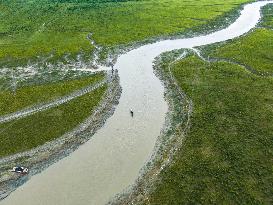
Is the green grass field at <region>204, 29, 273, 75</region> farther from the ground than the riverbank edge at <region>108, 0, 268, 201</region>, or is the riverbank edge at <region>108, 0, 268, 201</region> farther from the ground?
the green grass field at <region>204, 29, 273, 75</region>

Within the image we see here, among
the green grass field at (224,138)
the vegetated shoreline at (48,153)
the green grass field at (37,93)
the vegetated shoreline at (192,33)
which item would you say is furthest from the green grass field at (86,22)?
the vegetated shoreline at (48,153)

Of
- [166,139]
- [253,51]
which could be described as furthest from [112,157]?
[253,51]

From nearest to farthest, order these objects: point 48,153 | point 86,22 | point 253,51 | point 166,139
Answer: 1. point 48,153
2. point 166,139
3. point 253,51
4. point 86,22

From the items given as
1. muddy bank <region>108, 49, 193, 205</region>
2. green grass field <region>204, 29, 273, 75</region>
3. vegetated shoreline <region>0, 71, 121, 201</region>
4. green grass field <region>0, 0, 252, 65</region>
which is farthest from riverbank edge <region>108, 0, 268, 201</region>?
green grass field <region>0, 0, 252, 65</region>

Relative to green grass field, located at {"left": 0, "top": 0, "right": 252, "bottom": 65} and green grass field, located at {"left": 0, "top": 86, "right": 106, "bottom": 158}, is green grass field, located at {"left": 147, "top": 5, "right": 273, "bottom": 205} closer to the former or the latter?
green grass field, located at {"left": 0, "top": 86, "right": 106, "bottom": 158}

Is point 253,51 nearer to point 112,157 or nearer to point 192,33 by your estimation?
point 192,33

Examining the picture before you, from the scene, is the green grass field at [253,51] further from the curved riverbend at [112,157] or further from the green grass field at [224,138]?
the curved riverbend at [112,157]
